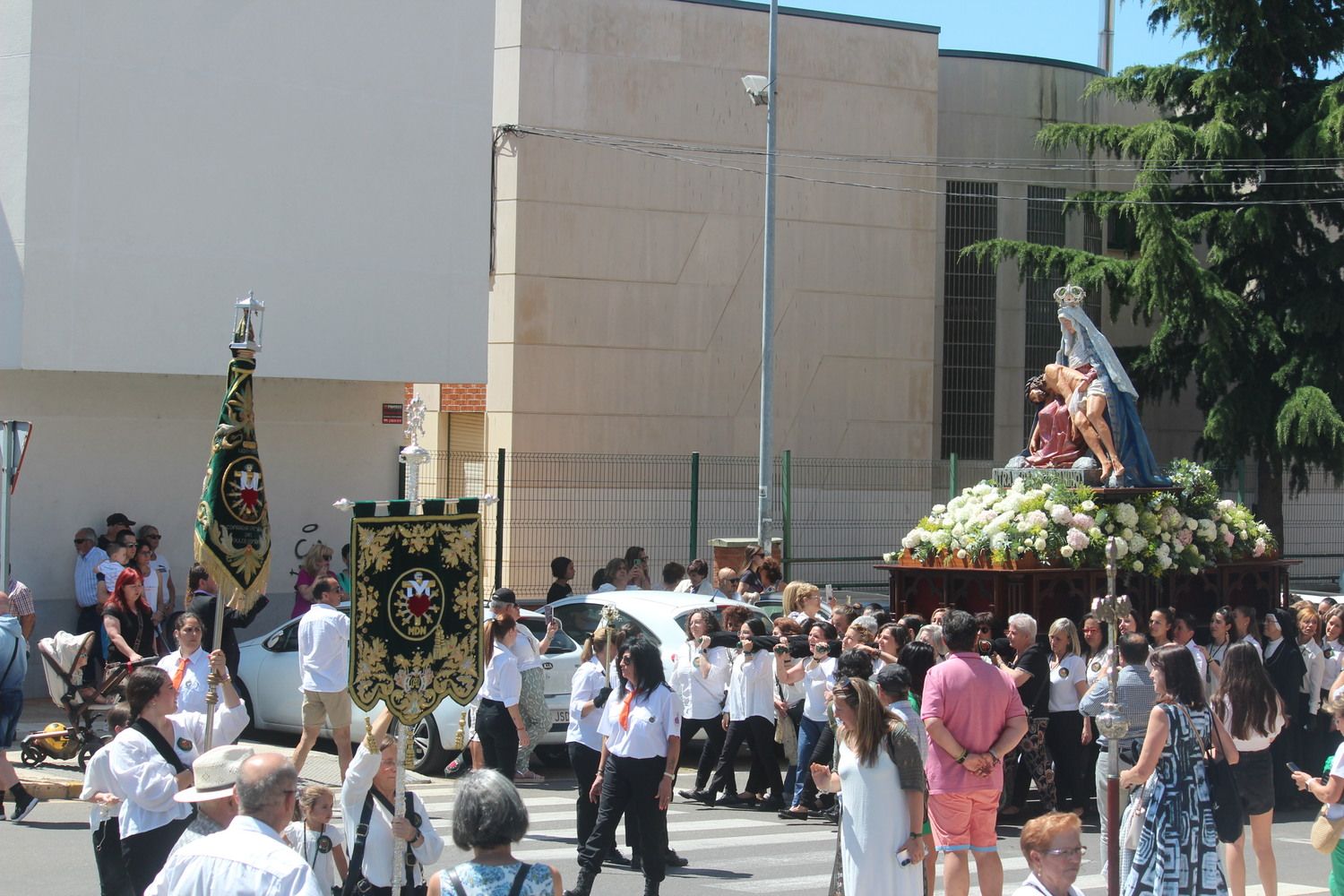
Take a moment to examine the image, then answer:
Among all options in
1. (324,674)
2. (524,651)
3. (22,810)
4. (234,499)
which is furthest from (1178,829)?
(22,810)

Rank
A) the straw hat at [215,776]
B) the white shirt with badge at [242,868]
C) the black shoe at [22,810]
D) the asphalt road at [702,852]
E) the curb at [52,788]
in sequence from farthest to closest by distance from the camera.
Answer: the curb at [52,788] < the black shoe at [22,810] < the asphalt road at [702,852] < the straw hat at [215,776] < the white shirt with badge at [242,868]

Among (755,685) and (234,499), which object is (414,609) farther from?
(755,685)

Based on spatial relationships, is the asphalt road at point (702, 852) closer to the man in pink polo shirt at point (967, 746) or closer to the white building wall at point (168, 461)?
the man in pink polo shirt at point (967, 746)

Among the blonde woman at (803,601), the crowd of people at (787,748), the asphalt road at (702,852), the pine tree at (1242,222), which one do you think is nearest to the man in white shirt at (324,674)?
the crowd of people at (787,748)

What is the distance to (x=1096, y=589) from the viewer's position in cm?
1402

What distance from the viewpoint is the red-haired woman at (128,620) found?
1478 cm

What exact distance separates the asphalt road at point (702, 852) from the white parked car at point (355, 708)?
0.58m

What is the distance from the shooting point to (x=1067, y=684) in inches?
474

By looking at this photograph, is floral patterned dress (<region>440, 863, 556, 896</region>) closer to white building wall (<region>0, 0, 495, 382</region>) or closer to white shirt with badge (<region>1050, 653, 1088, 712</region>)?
→ white shirt with badge (<region>1050, 653, 1088, 712</region>)

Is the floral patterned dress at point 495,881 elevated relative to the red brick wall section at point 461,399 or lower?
lower

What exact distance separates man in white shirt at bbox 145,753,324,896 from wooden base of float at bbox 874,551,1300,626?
9467mm

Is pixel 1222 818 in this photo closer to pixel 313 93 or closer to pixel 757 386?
pixel 313 93

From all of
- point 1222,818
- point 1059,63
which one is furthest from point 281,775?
point 1059,63

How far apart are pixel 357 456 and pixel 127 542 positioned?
3.88 metres
